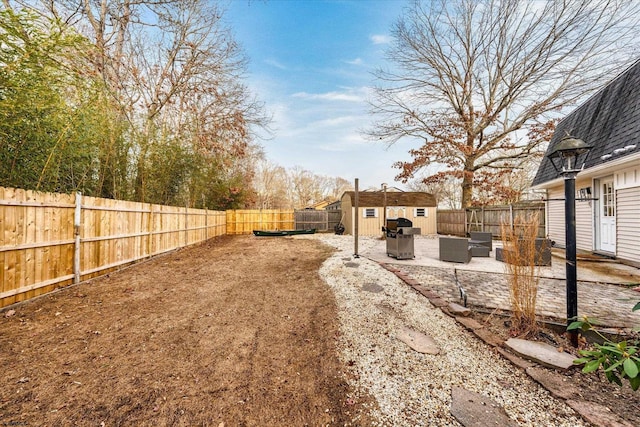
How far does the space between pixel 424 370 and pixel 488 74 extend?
530 inches

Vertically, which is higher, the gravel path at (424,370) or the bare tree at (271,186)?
the bare tree at (271,186)

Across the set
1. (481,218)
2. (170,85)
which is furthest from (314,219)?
(170,85)

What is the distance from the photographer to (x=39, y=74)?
9.19 ft

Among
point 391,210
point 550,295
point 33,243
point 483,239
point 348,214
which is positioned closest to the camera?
point 33,243

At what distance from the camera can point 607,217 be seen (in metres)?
5.53

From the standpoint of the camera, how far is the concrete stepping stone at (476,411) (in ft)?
4.59

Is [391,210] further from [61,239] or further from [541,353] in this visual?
[61,239]

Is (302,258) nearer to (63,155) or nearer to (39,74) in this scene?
(63,155)

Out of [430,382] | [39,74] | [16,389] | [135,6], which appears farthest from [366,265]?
[135,6]

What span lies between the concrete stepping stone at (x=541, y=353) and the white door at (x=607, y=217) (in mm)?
5379

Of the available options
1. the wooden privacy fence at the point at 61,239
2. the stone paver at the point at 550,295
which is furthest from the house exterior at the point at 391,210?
the wooden privacy fence at the point at 61,239

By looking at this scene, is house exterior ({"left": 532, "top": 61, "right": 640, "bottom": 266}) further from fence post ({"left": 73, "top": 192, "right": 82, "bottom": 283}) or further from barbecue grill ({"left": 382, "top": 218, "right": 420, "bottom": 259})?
fence post ({"left": 73, "top": 192, "right": 82, "bottom": 283})

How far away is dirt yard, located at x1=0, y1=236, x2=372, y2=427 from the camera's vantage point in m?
1.46

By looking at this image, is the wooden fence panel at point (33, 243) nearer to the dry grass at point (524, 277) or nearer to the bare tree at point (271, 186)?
the dry grass at point (524, 277)
